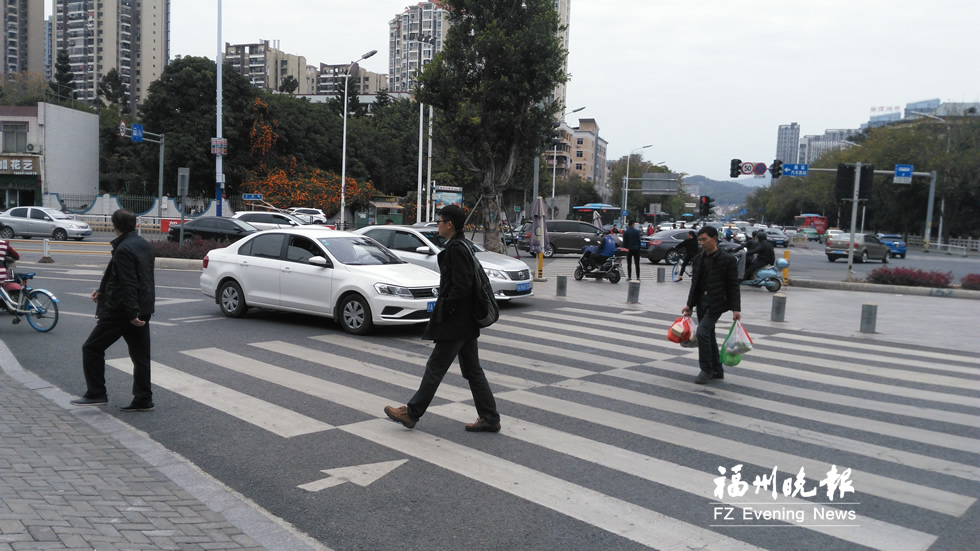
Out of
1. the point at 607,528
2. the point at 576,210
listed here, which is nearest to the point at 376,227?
the point at 607,528

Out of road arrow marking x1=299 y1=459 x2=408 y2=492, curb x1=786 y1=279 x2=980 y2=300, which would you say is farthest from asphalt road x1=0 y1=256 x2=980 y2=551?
curb x1=786 y1=279 x2=980 y2=300

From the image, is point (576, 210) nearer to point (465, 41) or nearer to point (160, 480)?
point (465, 41)

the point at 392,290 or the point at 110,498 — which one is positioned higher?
the point at 392,290

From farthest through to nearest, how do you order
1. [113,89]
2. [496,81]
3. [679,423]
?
[113,89], [496,81], [679,423]

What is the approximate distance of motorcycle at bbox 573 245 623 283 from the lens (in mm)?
20891

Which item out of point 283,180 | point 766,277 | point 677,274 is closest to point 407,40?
point 283,180

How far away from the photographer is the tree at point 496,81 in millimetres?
24281

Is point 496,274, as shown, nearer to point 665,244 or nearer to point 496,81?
point 496,81

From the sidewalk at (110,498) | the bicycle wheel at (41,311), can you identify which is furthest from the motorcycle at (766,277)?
the sidewalk at (110,498)

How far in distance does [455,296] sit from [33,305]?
7.65m

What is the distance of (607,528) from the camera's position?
13.8 feet

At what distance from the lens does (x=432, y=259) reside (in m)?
14.2

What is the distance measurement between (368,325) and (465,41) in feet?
56.6

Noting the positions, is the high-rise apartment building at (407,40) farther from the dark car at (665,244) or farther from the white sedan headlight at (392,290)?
the white sedan headlight at (392,290)
